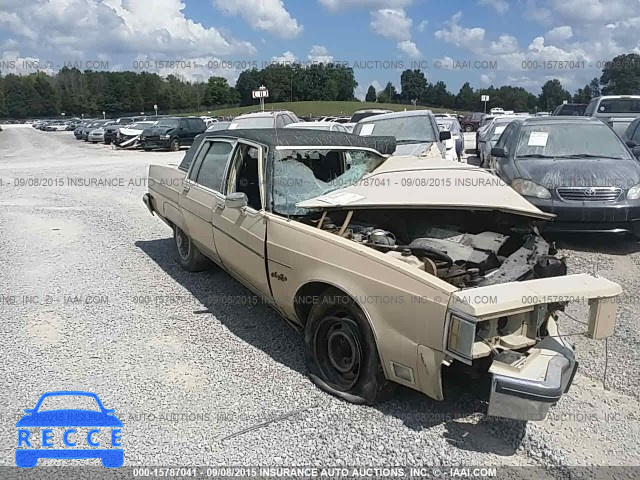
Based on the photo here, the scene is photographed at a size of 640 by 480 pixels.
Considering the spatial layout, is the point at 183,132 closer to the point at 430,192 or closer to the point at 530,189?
the point at 530,189

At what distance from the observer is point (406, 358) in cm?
307

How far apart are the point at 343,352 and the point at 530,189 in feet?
14.6

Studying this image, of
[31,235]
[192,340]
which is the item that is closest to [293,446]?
[192,340]

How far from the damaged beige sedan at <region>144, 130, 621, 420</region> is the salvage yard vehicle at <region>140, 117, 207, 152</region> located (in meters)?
21.3

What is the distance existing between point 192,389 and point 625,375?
3.07 metres

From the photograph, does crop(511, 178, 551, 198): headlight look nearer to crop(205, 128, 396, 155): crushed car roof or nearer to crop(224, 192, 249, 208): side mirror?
crop(205, 128, 396, 155): crushed car roof

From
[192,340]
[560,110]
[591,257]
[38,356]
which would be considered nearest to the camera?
[38,356]

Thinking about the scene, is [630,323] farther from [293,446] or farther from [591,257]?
[293,446]

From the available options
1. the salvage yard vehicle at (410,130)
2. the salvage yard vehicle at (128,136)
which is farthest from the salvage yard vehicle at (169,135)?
the salvage yard vehicle at (410,130)

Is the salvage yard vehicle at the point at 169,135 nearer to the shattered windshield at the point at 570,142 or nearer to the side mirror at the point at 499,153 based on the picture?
the side mirror at the point at 499,153

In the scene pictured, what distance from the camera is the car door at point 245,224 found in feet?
13.8

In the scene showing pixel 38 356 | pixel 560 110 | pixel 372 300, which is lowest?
pixel 38 356

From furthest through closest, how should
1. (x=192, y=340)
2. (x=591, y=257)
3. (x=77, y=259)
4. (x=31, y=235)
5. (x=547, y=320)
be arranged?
(x=31, y=235)
(x=77, y=259)
(x=591, y=257)
(x=192, y=340)
(x=547, y=320)

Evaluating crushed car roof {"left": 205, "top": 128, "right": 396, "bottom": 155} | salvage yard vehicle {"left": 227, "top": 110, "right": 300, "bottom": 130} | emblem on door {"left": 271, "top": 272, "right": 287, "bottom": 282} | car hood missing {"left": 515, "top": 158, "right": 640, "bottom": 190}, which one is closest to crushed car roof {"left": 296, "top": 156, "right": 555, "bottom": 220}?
crushed car roof {"left": 205, "top": 128, "right": 396, "bottom": 155}
